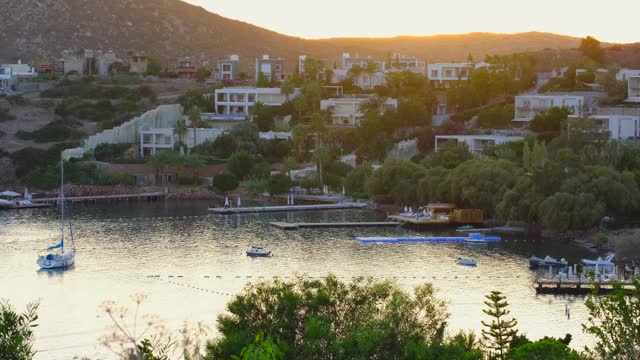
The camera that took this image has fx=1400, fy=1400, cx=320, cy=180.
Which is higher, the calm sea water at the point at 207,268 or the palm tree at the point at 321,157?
the palm tree at the point at 321,157

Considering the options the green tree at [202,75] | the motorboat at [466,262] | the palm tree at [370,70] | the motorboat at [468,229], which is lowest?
the motorboat at [468,229]

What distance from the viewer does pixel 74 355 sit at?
→ 34188 mm

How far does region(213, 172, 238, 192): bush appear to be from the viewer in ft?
246

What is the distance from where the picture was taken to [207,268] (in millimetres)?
48219

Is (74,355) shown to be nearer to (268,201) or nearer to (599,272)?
(599,272)

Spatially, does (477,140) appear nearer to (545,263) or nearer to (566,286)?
(545,263)

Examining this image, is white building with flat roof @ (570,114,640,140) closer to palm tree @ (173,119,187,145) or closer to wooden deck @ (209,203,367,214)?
wooden deck @ (209,203,367,214)

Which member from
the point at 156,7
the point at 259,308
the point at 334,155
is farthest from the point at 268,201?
the point at 156,7

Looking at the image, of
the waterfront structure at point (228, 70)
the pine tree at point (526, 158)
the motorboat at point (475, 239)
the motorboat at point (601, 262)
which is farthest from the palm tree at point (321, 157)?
the waterfront structure at point (228, 70)

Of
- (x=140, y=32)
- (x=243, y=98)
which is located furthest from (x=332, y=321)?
(x=140, y=32)

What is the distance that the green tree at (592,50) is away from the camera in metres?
100

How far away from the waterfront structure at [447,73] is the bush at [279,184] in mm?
25672

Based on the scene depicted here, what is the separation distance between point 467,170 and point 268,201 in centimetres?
1227

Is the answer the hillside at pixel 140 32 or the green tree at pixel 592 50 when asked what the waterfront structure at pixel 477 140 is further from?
the hillside at pixel 140 32
